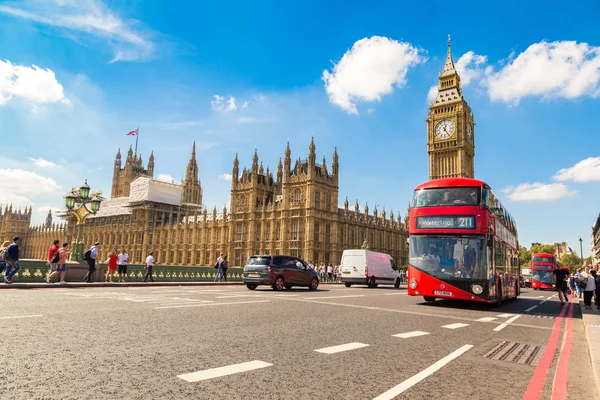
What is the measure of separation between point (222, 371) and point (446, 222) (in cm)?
1059

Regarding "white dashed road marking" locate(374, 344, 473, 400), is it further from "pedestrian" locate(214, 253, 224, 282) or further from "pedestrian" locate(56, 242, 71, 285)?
"pedestrian" locate(214, 253, 224, 282)

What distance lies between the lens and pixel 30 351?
5.20m

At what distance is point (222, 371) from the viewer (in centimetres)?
464

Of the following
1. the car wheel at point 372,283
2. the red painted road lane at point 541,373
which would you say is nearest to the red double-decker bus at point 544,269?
the car wheel at point 372,283

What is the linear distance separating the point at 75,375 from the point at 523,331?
30.2 ft

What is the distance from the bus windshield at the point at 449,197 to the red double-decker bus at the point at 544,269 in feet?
98.4

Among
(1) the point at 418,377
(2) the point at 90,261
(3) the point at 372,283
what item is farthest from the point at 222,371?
(3) the point at 372,283

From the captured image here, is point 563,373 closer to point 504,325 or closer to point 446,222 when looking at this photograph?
point 504,325

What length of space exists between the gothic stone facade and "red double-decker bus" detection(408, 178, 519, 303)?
125 ft

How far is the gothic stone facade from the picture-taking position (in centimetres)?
5469

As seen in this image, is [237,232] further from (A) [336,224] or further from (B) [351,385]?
(B) [351,385]

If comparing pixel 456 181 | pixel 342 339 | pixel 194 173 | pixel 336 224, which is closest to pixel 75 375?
pixel 342 339

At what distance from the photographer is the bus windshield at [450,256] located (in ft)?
42.4

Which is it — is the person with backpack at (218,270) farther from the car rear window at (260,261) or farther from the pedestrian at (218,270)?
the car rear window at (260,261)
